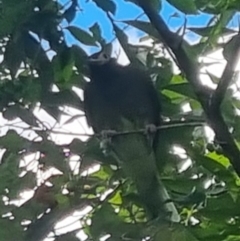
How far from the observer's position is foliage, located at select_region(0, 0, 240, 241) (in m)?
0.95

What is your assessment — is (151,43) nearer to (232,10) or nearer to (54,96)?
(54,96)

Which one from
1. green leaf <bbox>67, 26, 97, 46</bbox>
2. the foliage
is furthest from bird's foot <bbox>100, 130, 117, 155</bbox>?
green leaf <bbox>67, 26, 97, 46</bbox>

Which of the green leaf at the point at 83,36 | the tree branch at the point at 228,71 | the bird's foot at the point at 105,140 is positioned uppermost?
the green leaf at the point at 83,36

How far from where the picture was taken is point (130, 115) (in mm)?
1272

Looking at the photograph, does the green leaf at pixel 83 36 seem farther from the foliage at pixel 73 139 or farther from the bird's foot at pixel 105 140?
the bird's foot at pixel 105 140

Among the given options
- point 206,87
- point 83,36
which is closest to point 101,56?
point 83,36

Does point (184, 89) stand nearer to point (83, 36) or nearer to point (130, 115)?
point (83, 36)

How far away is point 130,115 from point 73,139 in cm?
26

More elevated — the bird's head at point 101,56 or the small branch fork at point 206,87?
the bird's head at point 101,56

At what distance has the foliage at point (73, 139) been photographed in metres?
0.95

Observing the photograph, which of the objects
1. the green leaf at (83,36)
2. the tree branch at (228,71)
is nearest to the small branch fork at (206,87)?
the tree branch at (228,71)

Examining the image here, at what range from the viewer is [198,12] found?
3.02 ft

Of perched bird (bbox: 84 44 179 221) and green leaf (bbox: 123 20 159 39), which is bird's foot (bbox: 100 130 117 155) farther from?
green leaf (bbox: 123 20 159 39)

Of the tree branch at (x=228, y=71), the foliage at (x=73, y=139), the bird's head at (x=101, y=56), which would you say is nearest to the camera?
the tree branch at (x=228, y=71)
